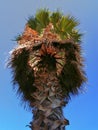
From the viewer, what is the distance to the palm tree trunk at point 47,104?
1147cm

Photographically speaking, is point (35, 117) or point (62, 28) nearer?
point (35, 117)

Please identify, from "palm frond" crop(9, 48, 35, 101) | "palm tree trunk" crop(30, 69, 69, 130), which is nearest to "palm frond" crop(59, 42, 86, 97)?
"palm tree trunk" crop(30, 69, 69, 130)

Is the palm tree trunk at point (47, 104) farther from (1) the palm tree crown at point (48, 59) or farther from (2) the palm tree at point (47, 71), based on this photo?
(1) the palm tree crown at point (48, 59)

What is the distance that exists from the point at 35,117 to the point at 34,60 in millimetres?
1950

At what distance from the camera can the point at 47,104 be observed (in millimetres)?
11805

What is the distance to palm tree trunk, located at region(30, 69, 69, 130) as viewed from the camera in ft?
37.6

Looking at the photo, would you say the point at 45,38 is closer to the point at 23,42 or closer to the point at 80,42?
the point at 23,42

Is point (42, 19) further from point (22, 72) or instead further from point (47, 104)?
point (47, 104)

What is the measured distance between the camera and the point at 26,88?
44.4ft

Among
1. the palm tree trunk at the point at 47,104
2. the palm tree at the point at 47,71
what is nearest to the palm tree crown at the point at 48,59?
the palm tree at the point at 47,71

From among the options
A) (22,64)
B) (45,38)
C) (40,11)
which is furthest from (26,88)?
(40,11)

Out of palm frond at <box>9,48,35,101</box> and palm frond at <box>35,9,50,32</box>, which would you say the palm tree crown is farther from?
palm frond at <box>35,9,50,32</box>

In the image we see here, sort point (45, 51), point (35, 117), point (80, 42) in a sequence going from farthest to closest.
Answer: point (80, 42) < point (45, 51) < point (35, 117)

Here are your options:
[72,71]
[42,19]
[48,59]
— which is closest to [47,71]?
[48,59]
